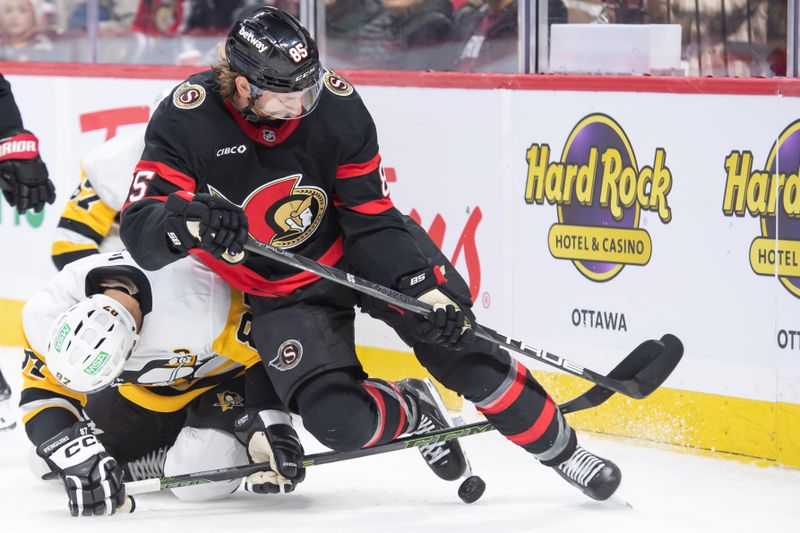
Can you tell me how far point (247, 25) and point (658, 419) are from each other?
1505mm

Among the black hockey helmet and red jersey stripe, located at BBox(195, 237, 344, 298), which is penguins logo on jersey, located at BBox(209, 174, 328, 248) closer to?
red jersey stripe, located at BBox(195, 237, 344, 298)

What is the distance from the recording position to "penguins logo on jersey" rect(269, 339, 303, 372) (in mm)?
3369

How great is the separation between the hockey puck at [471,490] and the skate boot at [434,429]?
61 mm

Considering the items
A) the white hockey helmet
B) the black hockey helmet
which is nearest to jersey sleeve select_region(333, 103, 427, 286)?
the black hockey helmet

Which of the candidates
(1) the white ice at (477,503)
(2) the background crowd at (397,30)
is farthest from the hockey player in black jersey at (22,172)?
(2) the background crowd at (397,30)

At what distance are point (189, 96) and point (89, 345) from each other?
1.89ft

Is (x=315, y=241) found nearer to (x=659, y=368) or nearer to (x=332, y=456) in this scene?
(x=332, y=456)

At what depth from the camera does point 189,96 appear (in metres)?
3.32

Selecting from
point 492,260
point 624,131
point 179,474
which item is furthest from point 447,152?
point 179,474

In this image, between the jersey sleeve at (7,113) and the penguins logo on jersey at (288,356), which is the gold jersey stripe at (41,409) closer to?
the penguins logo on jersey at (288,356)

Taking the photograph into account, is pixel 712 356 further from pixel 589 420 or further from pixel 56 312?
pixel 56 312

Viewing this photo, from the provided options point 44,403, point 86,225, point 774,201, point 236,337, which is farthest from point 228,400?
point 774,201

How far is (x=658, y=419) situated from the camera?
3969mm

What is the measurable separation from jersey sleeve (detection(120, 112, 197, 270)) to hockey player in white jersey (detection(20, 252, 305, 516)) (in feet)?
0.68
